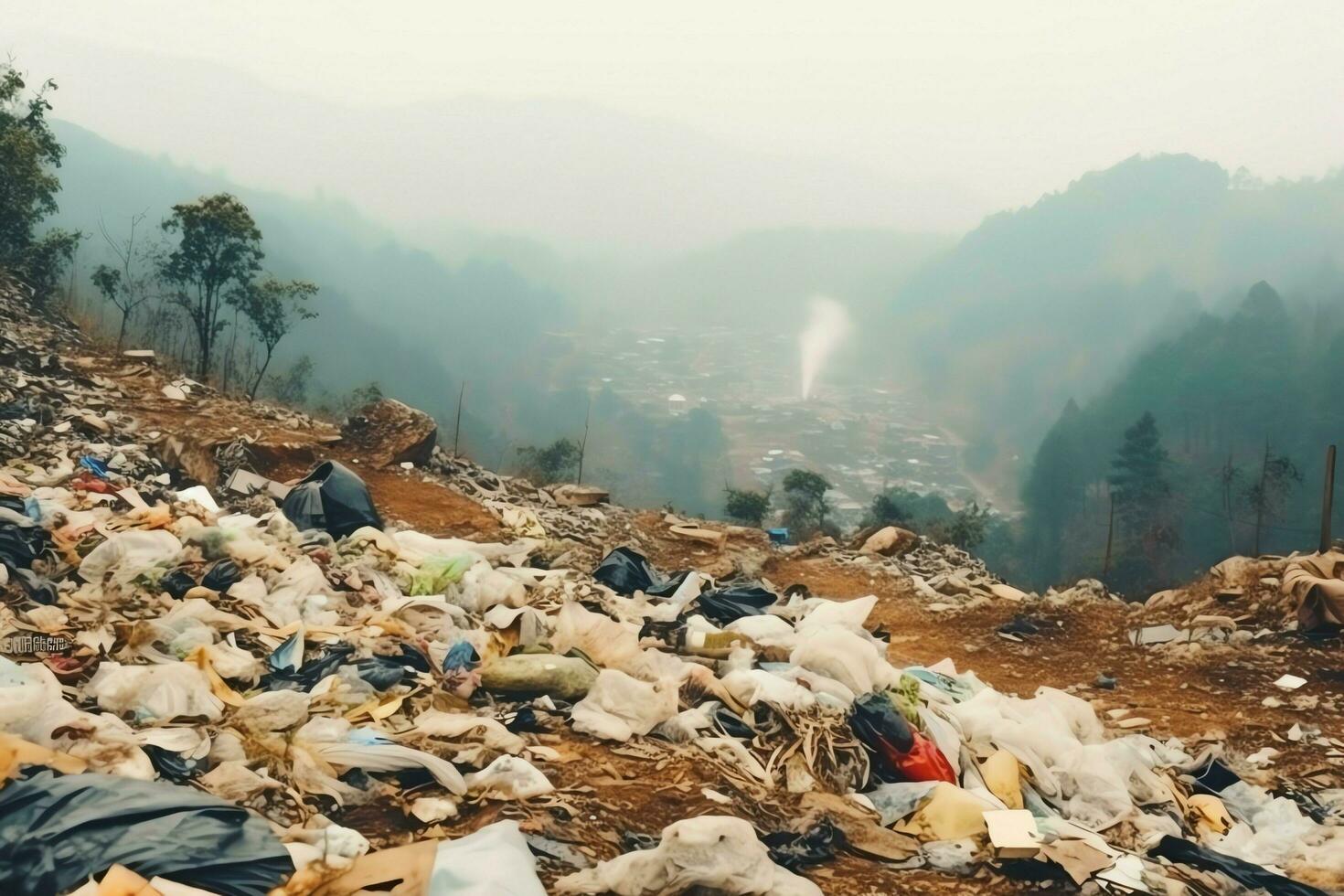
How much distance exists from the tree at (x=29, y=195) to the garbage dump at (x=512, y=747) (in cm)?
1280

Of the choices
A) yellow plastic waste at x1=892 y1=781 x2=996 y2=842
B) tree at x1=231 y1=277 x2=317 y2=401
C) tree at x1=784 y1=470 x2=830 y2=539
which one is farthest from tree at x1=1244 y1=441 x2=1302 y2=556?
tree at x1=231 y1=277 x2=317 y2=401

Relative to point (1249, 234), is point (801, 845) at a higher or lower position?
lower

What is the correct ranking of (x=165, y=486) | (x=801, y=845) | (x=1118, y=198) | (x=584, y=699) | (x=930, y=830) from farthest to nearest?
(x=1118, y=198) < (x=165, y=486) < (x=584, y=699) < (x=930, y=830) < (x=801, y=845)

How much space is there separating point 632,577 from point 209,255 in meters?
14.3

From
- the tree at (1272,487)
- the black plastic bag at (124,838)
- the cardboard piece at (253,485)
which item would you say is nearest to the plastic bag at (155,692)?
the black plastic bag at (124,838)

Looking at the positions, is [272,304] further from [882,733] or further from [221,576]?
[882,733]

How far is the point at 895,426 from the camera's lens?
5553cm

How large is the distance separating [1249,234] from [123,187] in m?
86.7

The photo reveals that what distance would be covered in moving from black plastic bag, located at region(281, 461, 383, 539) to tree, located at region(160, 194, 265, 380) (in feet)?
35.6

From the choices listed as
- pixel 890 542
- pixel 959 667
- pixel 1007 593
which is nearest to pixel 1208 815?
pixel 959 667

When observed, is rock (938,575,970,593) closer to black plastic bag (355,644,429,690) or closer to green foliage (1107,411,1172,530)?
black plastic bag (355,644,429,690)

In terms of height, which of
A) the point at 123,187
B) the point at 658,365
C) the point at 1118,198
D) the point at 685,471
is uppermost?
the point at 1118,198

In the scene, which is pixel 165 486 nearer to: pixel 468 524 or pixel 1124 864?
pixel 468 524

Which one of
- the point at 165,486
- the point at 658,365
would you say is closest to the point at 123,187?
the point at 658,365
